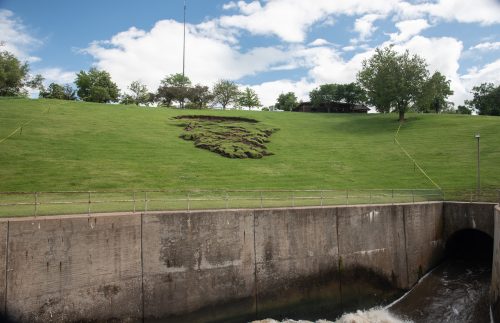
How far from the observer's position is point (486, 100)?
103 meters

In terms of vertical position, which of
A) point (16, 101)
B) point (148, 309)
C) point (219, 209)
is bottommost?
point (148, 309)

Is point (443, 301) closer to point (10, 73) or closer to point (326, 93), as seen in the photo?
point (10, 73)

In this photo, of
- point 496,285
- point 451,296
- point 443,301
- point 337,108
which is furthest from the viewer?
point 337,108

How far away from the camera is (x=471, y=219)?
25328 millimetres

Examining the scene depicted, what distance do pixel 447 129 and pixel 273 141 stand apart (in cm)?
2633

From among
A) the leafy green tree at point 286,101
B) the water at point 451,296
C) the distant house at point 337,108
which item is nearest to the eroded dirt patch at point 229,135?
the water at point 451,296

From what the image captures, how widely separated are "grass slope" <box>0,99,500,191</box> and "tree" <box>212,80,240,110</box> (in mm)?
32536

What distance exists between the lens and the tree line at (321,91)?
196 ft

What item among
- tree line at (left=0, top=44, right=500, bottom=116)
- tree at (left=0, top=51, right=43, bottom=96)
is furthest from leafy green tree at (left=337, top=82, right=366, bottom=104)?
tree at (left=0, top=51, right=43, bottom=96)

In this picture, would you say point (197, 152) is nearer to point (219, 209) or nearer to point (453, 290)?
point (219, 209)

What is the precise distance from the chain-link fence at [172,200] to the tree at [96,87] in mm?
66762

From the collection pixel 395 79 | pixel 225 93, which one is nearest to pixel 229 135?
pixel 395 79

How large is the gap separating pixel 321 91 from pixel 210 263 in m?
110

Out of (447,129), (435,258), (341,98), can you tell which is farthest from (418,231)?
(341,98)
